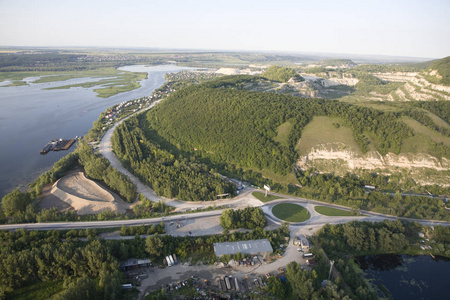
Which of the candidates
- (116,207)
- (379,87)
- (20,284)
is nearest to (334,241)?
(116,207)

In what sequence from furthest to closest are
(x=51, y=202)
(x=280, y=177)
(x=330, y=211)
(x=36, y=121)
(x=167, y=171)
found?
(x=36, y=121) < (x=280, y=177) < (x=167, y=171) < (x=51, y=202) < (x=330, y=211)

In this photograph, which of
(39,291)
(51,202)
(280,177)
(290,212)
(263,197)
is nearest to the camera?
(39,291)

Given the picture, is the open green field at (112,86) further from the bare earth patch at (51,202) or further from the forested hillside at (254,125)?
the bare earth patch at (51,202)

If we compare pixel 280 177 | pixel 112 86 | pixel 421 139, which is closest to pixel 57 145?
pixel 280 177

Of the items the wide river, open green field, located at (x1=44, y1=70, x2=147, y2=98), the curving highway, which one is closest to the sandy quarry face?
the curving highway

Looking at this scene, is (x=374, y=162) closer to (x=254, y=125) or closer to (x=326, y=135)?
(x=326, y=135)

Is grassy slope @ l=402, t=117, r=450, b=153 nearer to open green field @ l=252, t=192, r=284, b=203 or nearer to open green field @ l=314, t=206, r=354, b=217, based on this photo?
A: open green field @ l=314, t=206, r=354, b=217
